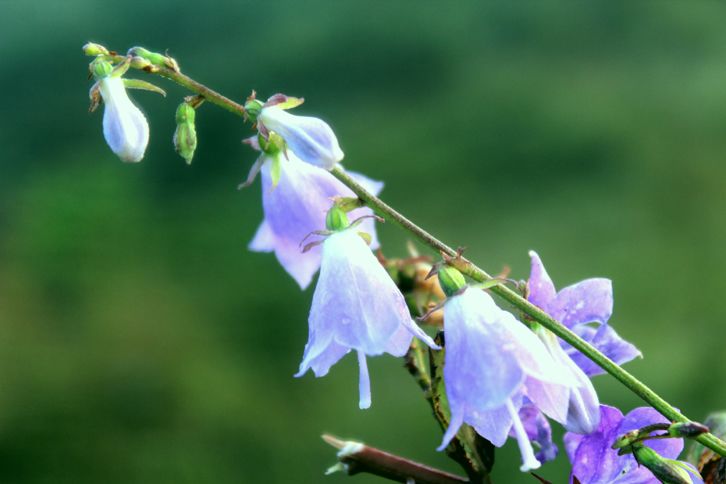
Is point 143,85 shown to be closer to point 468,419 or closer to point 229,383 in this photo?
point 468,419

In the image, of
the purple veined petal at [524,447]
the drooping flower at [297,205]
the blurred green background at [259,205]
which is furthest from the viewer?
the blurred green background at [259,205]

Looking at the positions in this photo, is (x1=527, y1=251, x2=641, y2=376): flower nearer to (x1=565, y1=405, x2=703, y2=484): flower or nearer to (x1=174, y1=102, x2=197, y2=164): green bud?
(x1=565, y1=405, x2=703, y2=484): flower

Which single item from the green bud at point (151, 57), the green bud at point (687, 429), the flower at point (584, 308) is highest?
the green bud at point (151, 57)

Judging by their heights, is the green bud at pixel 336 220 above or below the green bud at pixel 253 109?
below

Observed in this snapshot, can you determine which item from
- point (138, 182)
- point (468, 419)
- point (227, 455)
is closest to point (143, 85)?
point (468, 419)

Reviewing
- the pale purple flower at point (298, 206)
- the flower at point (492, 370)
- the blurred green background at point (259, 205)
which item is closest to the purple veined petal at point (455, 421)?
the flower at point (492, 370)

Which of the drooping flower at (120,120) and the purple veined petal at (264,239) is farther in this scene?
the purple veined petal at (264,239)

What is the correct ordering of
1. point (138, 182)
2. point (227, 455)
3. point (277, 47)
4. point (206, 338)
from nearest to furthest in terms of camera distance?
point (227, 455) → point (206, 338) → point (138, 182) → point (277, 47)

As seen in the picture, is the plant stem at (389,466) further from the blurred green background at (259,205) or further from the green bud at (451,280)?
the blurred green background at (259,205)

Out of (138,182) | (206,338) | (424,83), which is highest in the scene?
(424,83)
